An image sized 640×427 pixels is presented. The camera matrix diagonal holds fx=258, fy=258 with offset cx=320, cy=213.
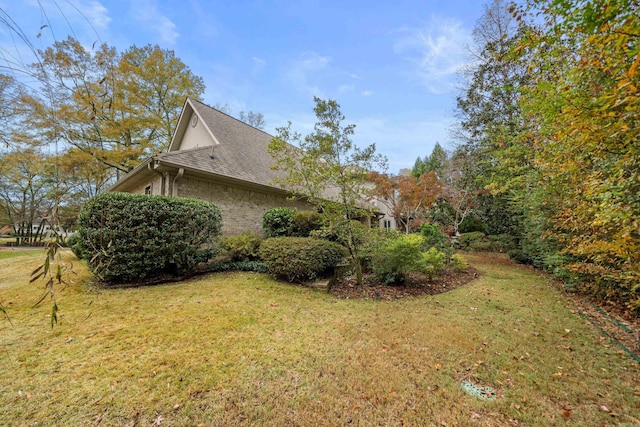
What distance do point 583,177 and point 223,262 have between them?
325 inches

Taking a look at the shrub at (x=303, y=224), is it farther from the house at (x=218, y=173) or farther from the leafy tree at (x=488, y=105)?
the leafy tree at (x=488, y=105)

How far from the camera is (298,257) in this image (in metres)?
6.33

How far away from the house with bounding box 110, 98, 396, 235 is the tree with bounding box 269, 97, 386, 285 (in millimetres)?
1473

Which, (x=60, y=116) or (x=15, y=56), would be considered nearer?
(x=15, y=56)

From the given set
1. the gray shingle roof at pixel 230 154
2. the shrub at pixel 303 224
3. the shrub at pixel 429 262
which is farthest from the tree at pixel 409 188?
the shrub at pixel 429 262

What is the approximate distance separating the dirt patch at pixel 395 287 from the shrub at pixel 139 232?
390cm

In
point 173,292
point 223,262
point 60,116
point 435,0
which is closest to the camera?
point 60,116

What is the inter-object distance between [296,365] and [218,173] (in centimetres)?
716

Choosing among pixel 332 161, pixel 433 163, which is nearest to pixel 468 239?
pixel 433 163

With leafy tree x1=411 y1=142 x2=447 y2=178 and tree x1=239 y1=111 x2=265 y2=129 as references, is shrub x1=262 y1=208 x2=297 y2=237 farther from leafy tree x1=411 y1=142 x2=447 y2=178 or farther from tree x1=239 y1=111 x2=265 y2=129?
tree x1=239 y1=111 x2=265 y2=129

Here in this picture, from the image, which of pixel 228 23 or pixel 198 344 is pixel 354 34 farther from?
pixel 198 344

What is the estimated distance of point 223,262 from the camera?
25.1 ft

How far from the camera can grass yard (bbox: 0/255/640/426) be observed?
7.81 feet

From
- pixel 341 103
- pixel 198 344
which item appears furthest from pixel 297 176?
pixel 198 344
